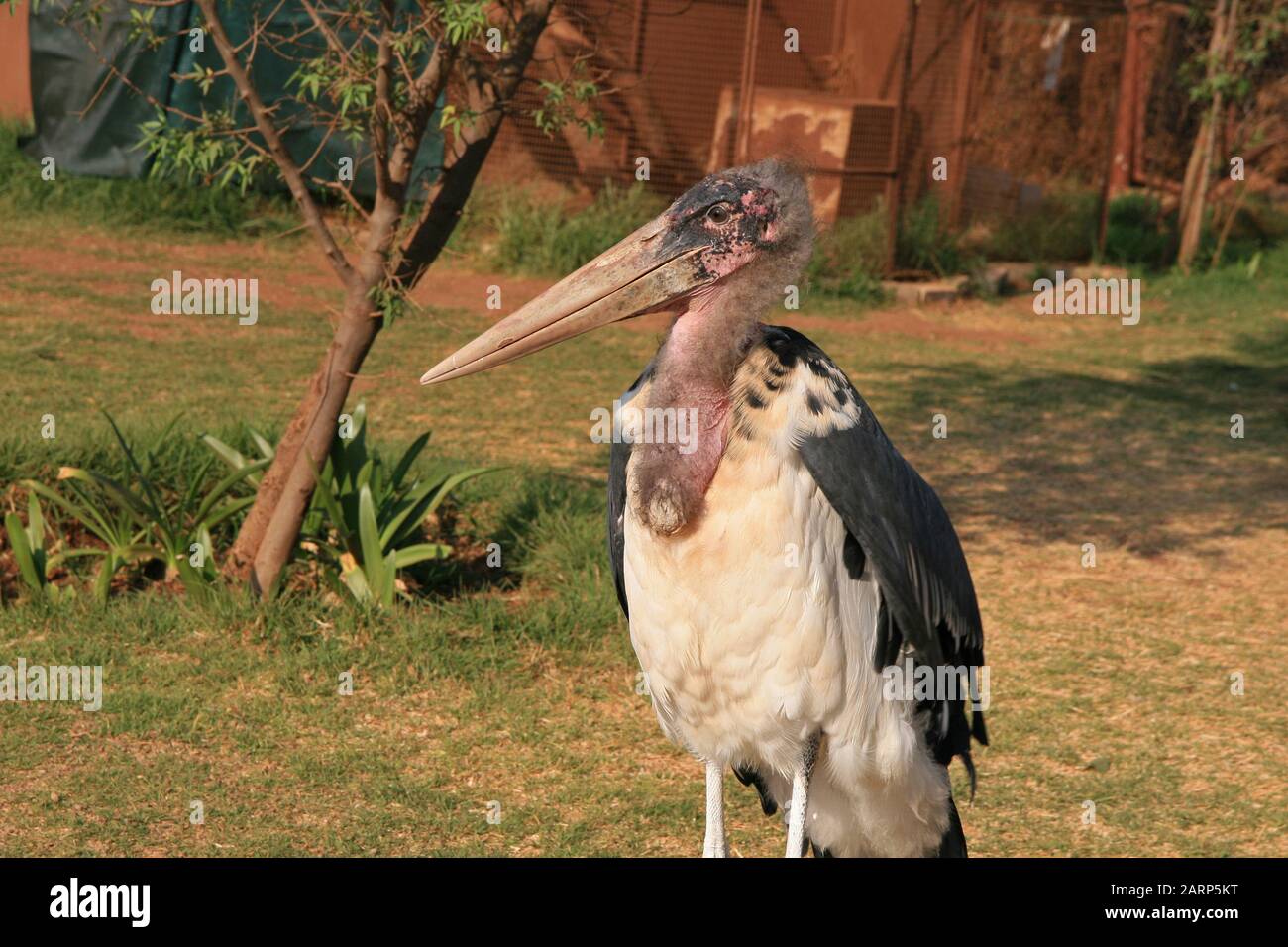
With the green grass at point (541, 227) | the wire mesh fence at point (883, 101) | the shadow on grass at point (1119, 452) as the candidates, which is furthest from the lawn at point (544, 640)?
the wire mesh fence at point (883, 101)

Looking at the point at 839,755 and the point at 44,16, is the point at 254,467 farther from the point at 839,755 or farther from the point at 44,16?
the point at 44,16

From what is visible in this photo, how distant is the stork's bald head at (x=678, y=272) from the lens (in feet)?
10.5

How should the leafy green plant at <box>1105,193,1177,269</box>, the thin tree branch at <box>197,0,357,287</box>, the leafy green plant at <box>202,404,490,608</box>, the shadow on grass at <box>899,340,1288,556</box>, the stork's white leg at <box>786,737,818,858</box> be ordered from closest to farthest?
the stork's white leg at <box>786,737,818,858</box> < the thin tree branch at <box>197,0,357,287</box> < the leafy green plant at <box>202,404,490,608</box> < the shadow on grass at <box>899,340,1288,556</box> < the leafy green plant at <box>1105,193,1177,269</box>

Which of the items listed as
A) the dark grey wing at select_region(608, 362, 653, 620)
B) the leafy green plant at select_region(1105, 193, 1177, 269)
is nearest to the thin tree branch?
the dark grey wing at select_region(608, 362, 653, 620)

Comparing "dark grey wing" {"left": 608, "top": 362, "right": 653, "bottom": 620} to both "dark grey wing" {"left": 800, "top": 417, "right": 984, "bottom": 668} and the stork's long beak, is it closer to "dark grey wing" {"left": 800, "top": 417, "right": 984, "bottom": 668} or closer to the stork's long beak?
the stork's long beak

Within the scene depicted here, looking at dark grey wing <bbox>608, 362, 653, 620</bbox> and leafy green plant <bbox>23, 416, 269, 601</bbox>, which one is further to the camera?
leafy green plant <bbox>23, 416, 269, 601</bbox>

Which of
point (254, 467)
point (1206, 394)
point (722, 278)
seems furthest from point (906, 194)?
point (722, 278)

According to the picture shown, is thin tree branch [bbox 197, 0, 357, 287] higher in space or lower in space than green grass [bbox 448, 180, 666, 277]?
lower

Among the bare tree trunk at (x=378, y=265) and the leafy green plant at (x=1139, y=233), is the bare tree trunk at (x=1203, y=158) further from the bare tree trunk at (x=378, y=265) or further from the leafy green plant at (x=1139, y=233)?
the bare tree trunk at (x=378, y=265)

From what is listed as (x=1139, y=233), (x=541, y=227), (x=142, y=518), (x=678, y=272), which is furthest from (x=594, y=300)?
(x=1139, y=233)

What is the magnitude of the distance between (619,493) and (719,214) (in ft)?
2.34

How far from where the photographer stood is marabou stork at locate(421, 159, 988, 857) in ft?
10.4

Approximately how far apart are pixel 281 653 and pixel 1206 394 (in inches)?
270

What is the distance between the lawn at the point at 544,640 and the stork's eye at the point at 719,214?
77.0 inches
